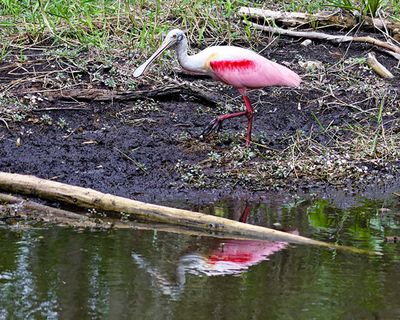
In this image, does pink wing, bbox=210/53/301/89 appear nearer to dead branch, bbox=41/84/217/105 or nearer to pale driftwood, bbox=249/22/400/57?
dead branch, bbox=41/84/217/105

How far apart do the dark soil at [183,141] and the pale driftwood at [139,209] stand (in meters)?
0.81

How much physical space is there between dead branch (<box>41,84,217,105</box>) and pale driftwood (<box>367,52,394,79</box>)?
1.76 m

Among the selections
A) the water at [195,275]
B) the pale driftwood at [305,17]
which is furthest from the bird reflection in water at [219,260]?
the pale driftwood at [305,17]

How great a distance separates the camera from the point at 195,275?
5398 mm

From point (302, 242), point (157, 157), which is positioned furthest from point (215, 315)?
point (157, 157)

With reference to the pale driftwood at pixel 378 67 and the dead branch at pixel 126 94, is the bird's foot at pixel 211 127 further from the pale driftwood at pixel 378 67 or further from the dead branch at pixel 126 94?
the pale driftwood at pixel 378 67

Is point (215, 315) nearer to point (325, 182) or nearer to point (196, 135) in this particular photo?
point (325, 182)

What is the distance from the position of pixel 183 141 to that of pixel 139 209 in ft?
6.63

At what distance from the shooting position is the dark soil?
7.50m

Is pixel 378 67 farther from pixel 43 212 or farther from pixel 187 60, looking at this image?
pixel 43 212

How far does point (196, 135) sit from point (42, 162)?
4.56 ft

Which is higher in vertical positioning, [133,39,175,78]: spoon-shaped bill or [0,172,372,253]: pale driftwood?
[133,39,175,78]: spoon-shaped bill

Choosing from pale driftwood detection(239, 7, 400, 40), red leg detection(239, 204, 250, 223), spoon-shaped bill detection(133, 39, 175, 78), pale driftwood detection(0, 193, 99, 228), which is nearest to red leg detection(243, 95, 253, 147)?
spoon-shaped bill detection(133, 39, 175, 78)

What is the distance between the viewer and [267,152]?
809cm
